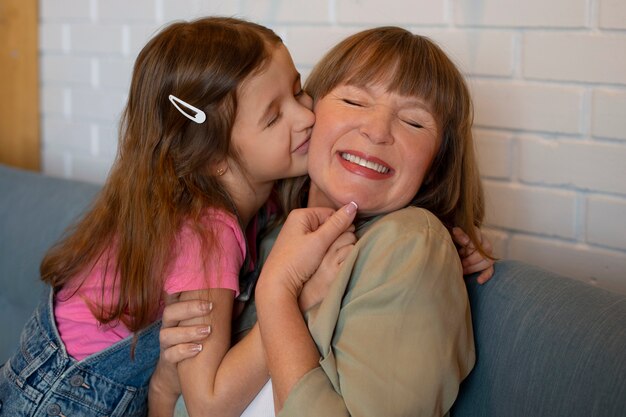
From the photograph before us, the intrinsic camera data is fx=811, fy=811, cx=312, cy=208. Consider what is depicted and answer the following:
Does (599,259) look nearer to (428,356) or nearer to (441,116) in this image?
(441,116)

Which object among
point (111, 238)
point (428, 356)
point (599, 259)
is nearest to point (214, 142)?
point (111, 238)

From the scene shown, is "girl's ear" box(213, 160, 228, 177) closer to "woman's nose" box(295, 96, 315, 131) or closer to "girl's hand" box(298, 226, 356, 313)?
"woman's nose" box(295, 96, 315, 131)

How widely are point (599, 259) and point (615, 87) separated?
34 cm

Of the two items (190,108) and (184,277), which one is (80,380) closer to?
(184,277)

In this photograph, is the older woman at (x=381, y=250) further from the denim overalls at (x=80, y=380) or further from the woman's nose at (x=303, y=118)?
the denim overalls at (x=80, y=380)

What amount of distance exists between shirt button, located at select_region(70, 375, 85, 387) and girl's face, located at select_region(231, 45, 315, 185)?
480 millimetres

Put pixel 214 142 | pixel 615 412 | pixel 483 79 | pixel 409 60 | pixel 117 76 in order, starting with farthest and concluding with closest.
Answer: pixel 117 76 < pixel 483 79 < pixel 214 142 < pixel 409 60 < pixel 615 412

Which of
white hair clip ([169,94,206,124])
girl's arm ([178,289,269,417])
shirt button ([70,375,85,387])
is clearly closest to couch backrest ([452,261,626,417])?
girl's arm ([178,289,269,417])

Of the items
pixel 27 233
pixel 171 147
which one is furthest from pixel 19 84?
pixel 171 147

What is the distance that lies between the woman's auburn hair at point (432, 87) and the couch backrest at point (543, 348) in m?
0.12

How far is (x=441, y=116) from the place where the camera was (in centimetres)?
131

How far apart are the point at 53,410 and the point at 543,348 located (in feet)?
2.86

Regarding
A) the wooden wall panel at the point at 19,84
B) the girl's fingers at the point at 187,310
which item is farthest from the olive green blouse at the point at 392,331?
the wooden wall panel at the point at 19,84

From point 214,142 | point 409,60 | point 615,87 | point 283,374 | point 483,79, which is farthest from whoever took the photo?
point 483,79
